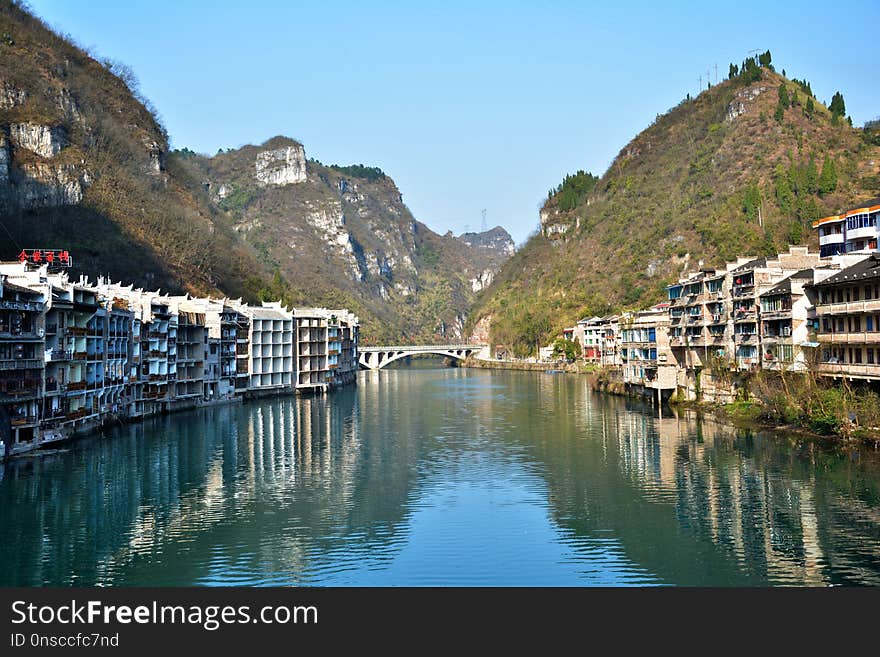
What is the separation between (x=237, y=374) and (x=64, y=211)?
4092cm

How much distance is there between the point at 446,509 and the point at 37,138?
107m

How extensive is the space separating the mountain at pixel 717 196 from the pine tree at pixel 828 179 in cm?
18

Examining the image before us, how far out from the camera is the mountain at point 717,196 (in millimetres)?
129500

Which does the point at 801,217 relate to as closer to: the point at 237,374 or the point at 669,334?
the point at 669,334

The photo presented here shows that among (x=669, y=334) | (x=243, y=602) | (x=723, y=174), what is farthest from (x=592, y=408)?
(x=723, y=174)

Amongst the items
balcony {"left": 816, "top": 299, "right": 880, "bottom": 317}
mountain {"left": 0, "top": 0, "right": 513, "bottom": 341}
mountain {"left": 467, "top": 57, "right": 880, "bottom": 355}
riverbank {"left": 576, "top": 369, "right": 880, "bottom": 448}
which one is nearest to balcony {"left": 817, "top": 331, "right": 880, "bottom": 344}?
balcony {"left": 816, "top": 299, "right": 880, "bottom": 317}

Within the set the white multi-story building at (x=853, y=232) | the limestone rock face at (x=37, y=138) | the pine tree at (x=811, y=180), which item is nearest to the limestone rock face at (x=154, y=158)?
the limestone rock face at (x=37, y=138)

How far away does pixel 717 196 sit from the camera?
500 feet

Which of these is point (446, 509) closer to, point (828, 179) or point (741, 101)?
point (828, 179)

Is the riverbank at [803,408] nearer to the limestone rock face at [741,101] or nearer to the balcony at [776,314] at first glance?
the balcony at [776,314]

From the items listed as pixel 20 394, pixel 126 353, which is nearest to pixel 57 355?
pixel 20 394

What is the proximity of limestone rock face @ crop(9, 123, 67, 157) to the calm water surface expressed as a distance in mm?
73122

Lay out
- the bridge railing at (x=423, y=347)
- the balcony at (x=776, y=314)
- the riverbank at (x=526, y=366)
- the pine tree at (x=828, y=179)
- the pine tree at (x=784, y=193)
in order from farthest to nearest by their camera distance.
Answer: the bridge railing at (x=423, y=347)
the riverbank at (x=526, y=366)
the pine tree at (x=784, y=193)
the pine tree at (x=828, y=179)
the balcony at (x=776, y=314)

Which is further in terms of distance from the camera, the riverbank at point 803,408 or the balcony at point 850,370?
the riverbank at point 803,408
